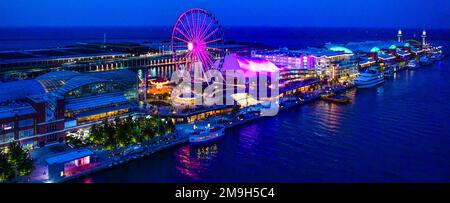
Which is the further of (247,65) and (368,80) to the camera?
(368,80)

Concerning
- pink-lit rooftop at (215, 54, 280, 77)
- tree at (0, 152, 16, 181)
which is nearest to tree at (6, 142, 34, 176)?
tree at (0, 152, 16, 181)

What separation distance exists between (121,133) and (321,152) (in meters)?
4.31

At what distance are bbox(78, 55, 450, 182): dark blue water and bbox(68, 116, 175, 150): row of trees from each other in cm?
65

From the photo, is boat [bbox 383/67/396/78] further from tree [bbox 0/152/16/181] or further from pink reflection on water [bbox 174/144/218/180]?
tree [bbox 0/152/16/181]

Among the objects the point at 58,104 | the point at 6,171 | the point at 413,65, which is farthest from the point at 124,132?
the point at 413,65

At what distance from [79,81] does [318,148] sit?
20.4ft

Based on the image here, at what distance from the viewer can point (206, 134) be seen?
9.80 meters

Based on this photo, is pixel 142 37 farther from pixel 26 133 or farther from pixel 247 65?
pixel 26 133

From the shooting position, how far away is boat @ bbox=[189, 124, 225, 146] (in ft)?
31.6

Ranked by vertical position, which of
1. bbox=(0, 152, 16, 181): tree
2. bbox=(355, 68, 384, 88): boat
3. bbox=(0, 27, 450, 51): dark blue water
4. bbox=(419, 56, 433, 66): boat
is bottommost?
bbox=(0, 152, 16, 181): tree

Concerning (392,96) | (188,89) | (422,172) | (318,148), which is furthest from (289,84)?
(422,172)

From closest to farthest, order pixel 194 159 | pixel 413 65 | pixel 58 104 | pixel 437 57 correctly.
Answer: pixel 194 159 < pixel 58 104 < pixel 413 65 < pixel 437 57
